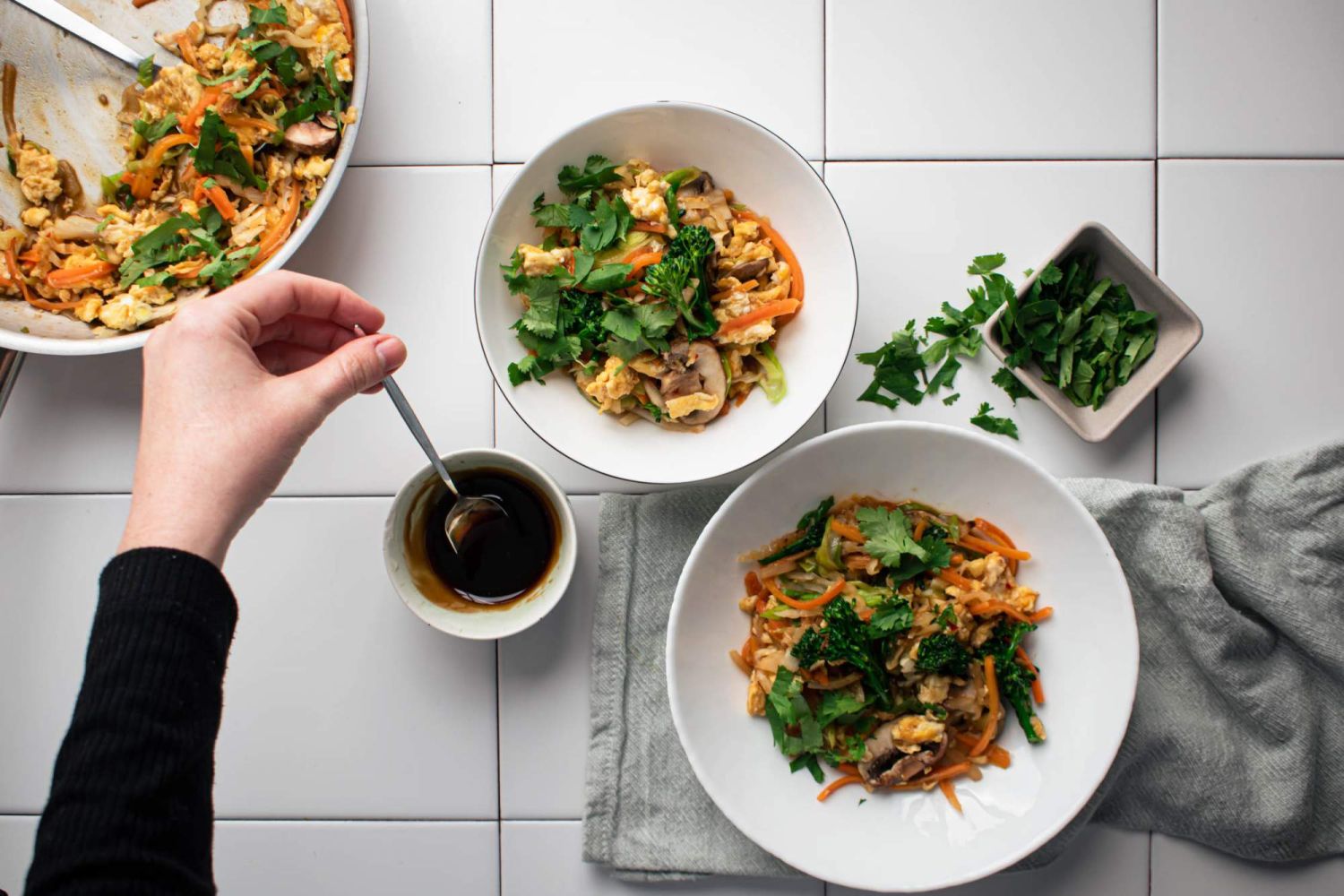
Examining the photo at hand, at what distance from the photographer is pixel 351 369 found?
116 centimetres

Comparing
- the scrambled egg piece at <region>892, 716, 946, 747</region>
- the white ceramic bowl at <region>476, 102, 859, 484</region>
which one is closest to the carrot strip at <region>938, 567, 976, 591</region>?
the scrambled egg piece at <region>892, 716, 946, 747</region>

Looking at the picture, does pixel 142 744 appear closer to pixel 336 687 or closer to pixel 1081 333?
pixel 336 687

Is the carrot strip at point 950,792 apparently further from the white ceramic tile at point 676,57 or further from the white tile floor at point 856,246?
the white ceramic tile at point 676,57

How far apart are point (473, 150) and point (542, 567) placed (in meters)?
0.71

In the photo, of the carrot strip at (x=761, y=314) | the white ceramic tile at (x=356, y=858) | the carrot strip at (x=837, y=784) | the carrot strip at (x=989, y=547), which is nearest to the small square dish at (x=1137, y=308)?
the carrot strip at (x=989, y=547)

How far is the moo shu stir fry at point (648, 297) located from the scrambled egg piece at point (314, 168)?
0.33 meters

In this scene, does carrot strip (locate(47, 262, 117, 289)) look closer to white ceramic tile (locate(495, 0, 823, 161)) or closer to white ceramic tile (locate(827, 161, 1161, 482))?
white ceramic tile (locate(495, 0, 823, 161))

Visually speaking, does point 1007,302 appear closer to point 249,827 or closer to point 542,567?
point 542,567

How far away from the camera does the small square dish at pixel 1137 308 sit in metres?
1.48

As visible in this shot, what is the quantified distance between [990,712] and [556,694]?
2.28ft

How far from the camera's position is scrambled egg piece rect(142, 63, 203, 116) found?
1.48 meters

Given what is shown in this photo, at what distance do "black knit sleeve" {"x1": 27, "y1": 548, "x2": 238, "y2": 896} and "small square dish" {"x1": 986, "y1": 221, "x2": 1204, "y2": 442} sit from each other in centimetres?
118

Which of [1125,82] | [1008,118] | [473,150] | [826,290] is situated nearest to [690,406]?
[826,290]

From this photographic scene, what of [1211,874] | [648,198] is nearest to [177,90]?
[648,198]
